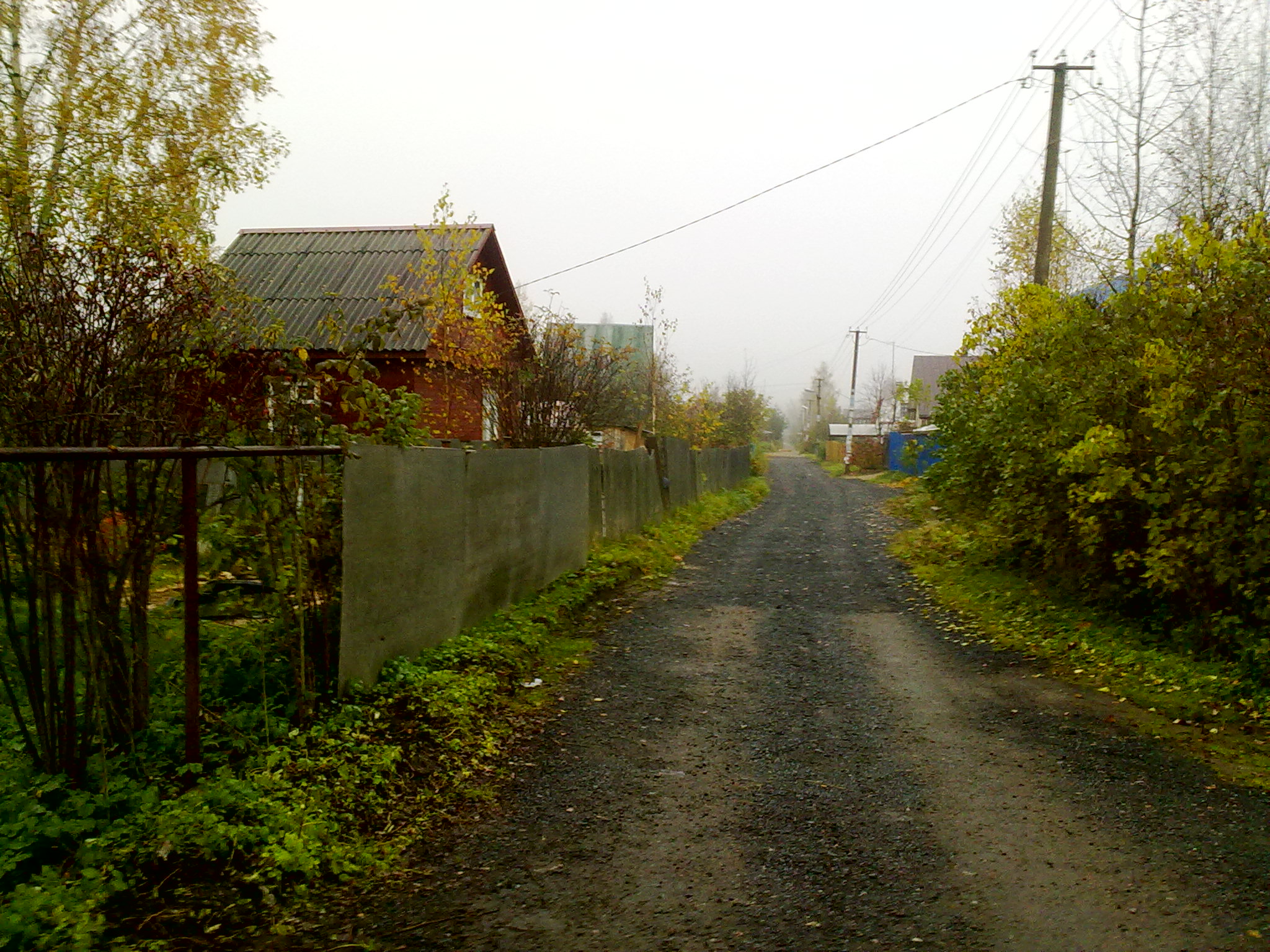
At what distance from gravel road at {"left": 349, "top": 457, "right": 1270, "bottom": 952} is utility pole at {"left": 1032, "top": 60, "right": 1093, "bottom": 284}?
9.58 metres

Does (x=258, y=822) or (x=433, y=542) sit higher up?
(x=433, y=542)

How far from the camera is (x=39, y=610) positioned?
155 inches

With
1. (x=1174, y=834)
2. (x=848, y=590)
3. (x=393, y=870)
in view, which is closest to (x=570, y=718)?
(x=393, y=870)

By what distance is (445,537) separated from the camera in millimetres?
6680

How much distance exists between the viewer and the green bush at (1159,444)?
6.13m

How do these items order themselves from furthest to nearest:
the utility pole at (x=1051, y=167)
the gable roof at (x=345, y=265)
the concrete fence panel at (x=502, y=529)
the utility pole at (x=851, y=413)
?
Result: the utility pole at (x=851, y=413) < the gable roof at (x=345, y=265) < the utility pole at (x=1051, y=167) < the concrete fence panel at (x=502, y=529)

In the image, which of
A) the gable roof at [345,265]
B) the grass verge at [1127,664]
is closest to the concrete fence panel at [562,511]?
the grass verge at [1127,664]

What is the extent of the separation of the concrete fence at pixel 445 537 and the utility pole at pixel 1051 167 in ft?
26.9

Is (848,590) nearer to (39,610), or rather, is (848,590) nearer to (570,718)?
(570,718)

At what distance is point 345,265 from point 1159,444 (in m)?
15.5

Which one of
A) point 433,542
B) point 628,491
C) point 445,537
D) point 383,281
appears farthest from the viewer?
point 383,281

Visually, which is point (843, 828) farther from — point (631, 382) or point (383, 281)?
point (631, 382)

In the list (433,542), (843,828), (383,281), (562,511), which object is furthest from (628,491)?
(843,828)

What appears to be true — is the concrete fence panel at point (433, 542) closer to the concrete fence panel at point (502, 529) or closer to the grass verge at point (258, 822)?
the concrete fence panel at point (502, 529)
